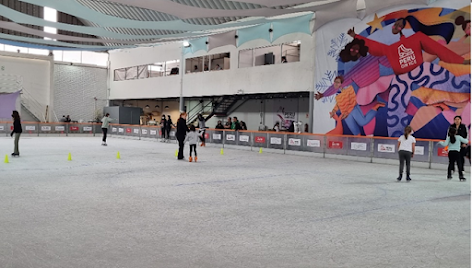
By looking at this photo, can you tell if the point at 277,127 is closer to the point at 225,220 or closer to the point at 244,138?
the point at 244,138

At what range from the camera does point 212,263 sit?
407cm

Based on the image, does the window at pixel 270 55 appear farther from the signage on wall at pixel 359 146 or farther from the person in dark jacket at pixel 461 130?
the person in dark jacket at pixel 461 130

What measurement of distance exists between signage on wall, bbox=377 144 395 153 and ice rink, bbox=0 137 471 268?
466cm

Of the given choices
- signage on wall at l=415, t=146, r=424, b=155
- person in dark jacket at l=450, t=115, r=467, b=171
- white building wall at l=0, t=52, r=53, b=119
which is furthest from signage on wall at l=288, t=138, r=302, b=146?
white building wall at l=0, t=52, r=53, b=119

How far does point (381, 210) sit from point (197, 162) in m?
8.60

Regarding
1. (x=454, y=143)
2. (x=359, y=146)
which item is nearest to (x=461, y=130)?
(x=454, y=143)

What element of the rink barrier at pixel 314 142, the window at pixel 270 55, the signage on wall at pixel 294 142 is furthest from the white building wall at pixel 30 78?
the signage on wall at pixel 294 142

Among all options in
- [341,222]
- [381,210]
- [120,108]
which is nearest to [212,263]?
[341,222]

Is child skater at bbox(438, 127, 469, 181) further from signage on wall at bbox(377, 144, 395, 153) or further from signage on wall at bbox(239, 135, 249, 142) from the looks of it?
signage on wall at bbox(239, 135, 249, 142)

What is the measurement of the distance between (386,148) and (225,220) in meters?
11.8

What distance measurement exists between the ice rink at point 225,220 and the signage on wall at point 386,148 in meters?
4.66

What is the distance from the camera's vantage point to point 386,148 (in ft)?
52.5

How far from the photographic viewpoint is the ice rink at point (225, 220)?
428cm

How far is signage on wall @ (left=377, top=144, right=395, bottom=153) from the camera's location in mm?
15781
